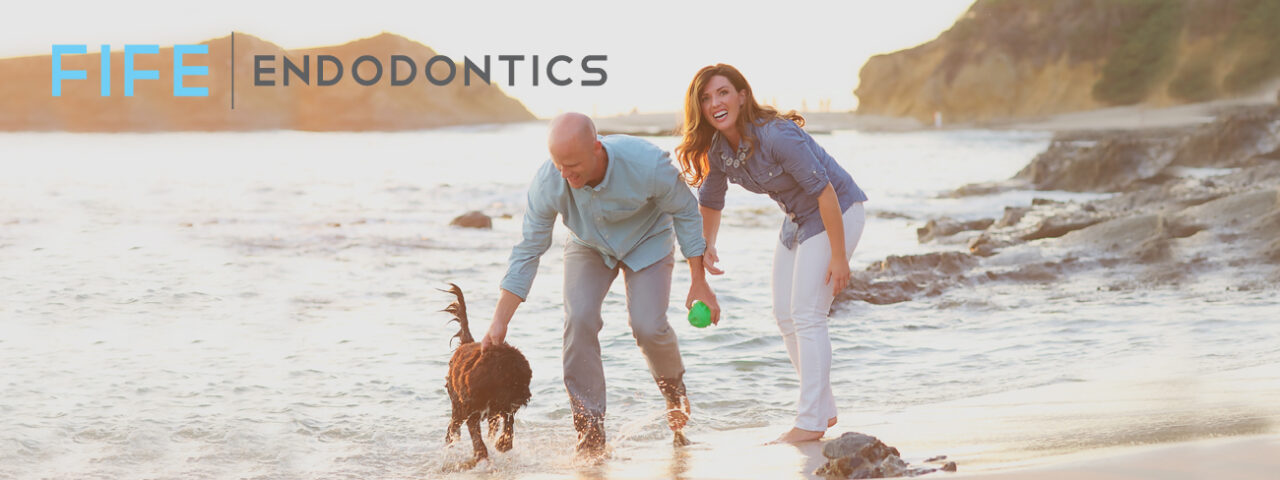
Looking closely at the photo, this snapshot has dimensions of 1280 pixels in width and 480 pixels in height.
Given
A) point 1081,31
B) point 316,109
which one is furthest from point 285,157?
point 1081,31

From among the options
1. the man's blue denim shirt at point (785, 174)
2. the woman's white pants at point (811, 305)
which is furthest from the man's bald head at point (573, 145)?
the woman's white pants at point (811, 305)

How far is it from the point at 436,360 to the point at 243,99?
331ft

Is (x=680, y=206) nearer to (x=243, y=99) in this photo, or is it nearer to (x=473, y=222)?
(x=473, y=222)

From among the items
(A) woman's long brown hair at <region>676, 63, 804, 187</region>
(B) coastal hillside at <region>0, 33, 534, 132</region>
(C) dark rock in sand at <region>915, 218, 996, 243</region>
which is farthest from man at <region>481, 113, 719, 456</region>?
(B) coastal hillside at <region>0, 33, 534, 132</region>

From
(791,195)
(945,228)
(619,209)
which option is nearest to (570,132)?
(619,209)

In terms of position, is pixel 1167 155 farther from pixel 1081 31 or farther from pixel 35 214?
pixel 1081 31

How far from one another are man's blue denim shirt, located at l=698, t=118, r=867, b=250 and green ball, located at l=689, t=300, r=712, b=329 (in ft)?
1.41

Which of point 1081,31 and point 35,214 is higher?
Answer: point 1081,31

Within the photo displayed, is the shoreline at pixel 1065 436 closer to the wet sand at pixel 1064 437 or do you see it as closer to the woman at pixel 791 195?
the wet sand at pixel 1064 437

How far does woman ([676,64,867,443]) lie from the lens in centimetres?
454

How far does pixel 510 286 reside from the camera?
4.66 meters

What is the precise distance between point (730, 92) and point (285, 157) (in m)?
41.5

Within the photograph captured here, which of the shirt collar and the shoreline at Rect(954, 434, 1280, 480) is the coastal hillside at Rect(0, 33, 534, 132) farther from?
the shoreline at Rect(954, 434, 1280, 480)

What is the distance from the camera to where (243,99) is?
102 m
